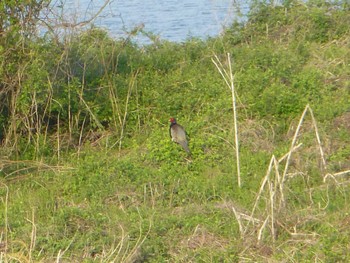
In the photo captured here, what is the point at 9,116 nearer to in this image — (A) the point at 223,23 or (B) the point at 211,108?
(B) the point at 211,108

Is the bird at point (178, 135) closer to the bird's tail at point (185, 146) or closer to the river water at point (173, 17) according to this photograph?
the bird's tail at point (185, 146)

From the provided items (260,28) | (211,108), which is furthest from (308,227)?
(260,28)

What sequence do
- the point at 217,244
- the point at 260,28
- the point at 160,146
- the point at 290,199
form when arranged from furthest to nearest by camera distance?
the point at 260,28
the point at 160,146
the point at 290,199
the point at 217,244

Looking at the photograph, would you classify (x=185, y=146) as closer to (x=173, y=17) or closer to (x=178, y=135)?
(x=178, y=135)

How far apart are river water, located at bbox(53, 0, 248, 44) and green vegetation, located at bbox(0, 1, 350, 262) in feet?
1.38

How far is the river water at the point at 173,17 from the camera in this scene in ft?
36.2

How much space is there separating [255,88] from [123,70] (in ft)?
5.00

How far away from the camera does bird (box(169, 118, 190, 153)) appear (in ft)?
25.7

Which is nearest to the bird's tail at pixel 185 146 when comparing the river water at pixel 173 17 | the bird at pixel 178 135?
the bird at pixel 178 135

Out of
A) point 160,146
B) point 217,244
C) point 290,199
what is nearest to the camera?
point 217,244

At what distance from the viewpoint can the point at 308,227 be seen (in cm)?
613

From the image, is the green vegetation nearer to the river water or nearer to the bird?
the bird

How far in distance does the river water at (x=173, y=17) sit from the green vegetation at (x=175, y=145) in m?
0.42

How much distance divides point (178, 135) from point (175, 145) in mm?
100
